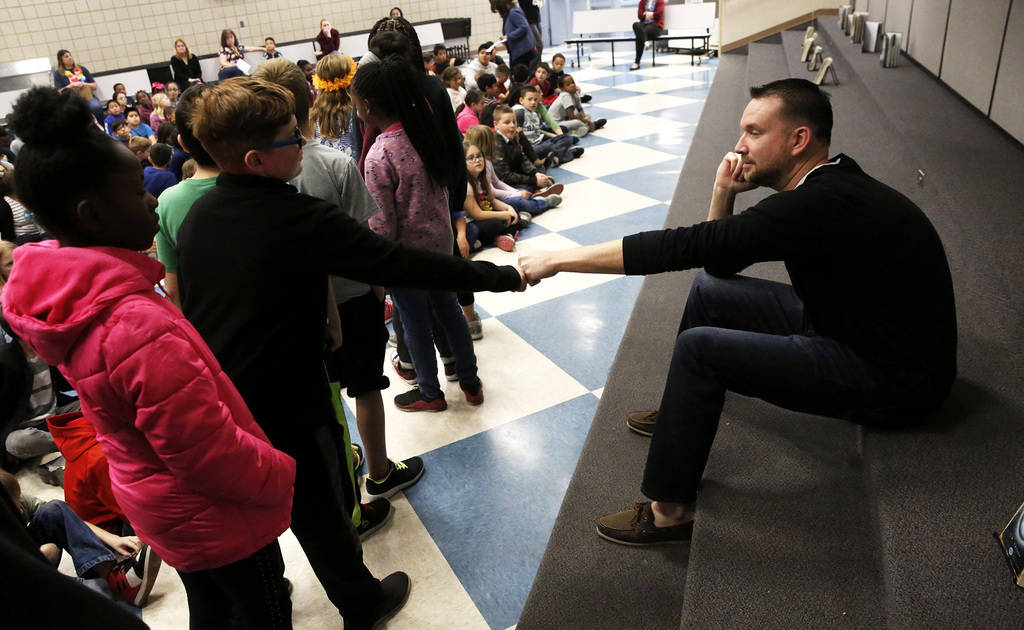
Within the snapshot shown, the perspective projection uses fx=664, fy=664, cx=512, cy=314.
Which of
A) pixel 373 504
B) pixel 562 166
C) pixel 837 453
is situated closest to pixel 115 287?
pixel 373 504

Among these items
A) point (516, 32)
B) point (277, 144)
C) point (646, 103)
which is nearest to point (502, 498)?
point (277, 144)

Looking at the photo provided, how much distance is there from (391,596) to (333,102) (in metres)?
1.88

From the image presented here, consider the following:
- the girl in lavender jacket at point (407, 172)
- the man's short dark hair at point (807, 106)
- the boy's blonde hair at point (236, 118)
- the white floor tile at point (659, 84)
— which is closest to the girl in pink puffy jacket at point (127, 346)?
the boy's blonde hair at point (236, 118)

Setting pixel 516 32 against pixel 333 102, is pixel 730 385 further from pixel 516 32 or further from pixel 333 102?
pixel 516 32

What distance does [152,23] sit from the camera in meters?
12.3

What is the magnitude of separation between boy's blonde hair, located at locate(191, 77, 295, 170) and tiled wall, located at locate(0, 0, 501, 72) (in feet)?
43.8

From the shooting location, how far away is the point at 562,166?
6.53 meters

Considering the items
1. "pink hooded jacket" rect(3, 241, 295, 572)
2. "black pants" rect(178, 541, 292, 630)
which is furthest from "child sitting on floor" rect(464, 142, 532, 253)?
"pink hooded jacket" rect(3, 241, 295, 572)

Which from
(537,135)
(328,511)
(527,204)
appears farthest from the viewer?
(537,135)

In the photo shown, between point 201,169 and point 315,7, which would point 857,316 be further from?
point 315,7

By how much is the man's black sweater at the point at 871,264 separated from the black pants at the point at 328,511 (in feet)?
3.48

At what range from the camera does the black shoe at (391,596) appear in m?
1.91

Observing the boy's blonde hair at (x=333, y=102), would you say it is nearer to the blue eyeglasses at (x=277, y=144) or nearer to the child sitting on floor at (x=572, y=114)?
Result: the blue eyeglasses at (x=277, y=144)

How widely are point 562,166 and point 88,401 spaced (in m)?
5.79
